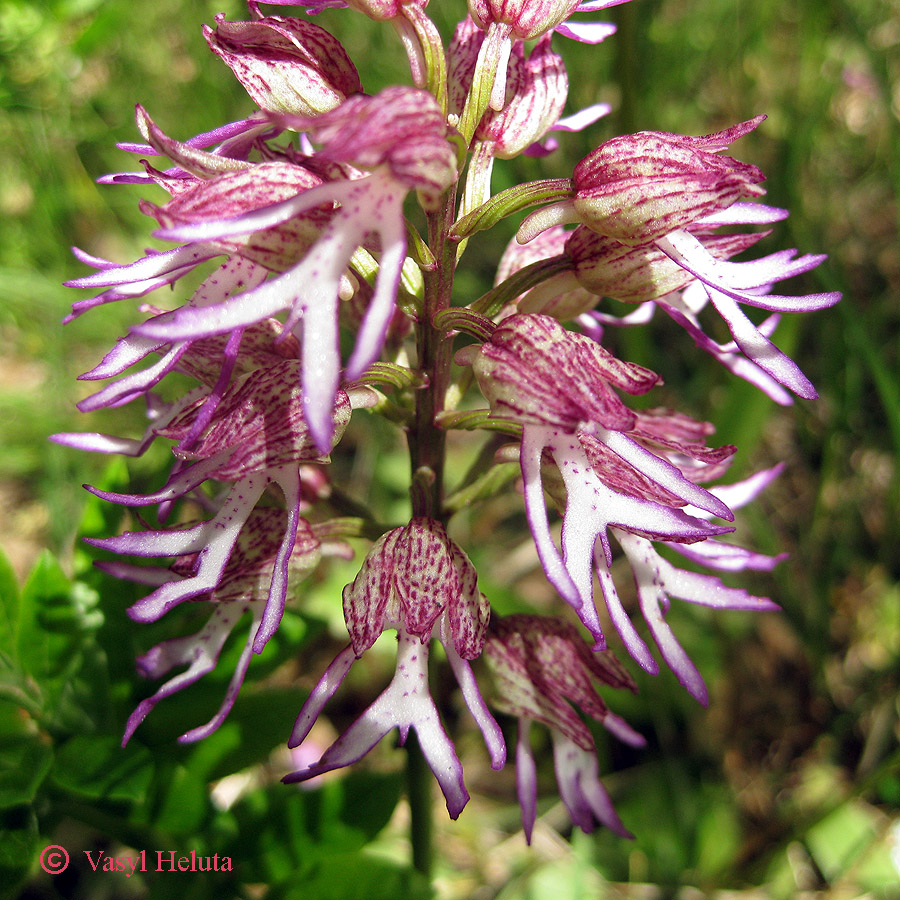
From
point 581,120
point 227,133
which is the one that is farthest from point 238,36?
point 581,120

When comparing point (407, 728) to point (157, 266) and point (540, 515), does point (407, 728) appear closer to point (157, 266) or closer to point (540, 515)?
point (540, 515)

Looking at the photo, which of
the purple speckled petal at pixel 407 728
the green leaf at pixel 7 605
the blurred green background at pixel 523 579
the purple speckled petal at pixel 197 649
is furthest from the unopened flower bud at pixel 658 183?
the green leaf at pixel 7 605

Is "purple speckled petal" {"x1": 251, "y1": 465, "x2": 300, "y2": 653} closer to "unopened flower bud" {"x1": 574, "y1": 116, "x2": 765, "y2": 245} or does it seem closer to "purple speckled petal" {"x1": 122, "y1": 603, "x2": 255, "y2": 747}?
"purple speckled petal" {"x1": 122, "y1": 603, "x2": 255, "y2": 747}

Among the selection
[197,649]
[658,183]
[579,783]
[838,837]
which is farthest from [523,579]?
[658,183]

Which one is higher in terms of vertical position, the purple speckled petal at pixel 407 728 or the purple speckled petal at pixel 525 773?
the purple speckled petal at pixel 407 728

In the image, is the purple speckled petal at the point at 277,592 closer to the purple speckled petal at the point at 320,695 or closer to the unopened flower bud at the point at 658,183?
the purple speckled petal at the point at 320,695

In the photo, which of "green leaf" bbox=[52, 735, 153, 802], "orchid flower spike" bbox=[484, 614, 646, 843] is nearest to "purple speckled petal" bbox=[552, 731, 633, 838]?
"orchid flower spike" bbox=[484, 614, 646, 843]

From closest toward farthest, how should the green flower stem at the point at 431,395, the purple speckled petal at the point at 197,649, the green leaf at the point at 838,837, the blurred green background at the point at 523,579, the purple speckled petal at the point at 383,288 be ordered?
the purple speckled petal at the point at 383,288 → the green flower stem at the point at 431,395 → the purple speckled petal at the point at 197,649 → the blurred green background at the point at 523,579 → the green leaf at the point at 838,837

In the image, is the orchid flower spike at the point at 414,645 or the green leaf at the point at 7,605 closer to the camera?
the orchid flower spike at the point at 414,645
